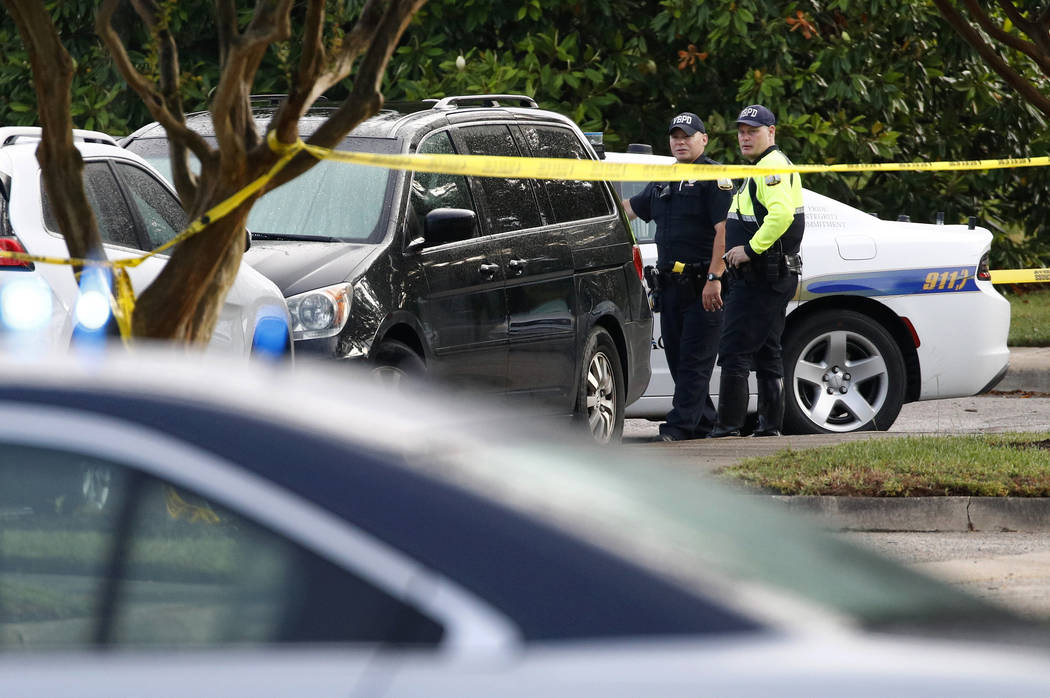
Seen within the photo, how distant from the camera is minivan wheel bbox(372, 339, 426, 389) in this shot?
24.5 feet

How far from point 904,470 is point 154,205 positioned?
3.68 m

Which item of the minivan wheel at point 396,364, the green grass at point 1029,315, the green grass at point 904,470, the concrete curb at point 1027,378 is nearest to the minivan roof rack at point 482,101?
the minivan wheel at point 396,364

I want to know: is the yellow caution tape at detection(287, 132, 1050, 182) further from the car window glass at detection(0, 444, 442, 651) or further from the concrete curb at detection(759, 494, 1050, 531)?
the car window glass at detection(0, 444, 442, 651)

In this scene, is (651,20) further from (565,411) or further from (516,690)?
(516,690)

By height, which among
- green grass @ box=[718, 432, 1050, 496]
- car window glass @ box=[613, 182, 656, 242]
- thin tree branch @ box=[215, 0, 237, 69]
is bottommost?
green grass @ box=[718, 432, 1050, 496]

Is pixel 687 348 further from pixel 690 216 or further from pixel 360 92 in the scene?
pixel 360 92

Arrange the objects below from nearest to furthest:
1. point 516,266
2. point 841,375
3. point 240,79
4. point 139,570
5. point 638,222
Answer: point 139,570
point 240,79
point 516,266
point 841,375
point 638,222

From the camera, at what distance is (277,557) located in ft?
6.63

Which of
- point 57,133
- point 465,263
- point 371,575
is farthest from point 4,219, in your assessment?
point 371,575

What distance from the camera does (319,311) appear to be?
7273 millimetres

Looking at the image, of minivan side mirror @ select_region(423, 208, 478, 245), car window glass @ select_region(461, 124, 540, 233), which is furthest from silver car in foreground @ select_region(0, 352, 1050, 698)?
car window glass @ select_region(461, 124, 540, 233)

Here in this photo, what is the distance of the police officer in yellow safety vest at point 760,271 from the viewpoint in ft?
31.4

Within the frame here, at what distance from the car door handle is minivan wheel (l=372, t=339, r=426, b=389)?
0.96m

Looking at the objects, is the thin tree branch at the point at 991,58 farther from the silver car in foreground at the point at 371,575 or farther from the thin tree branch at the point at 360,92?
the silver car in foreground at the point at 371,575
